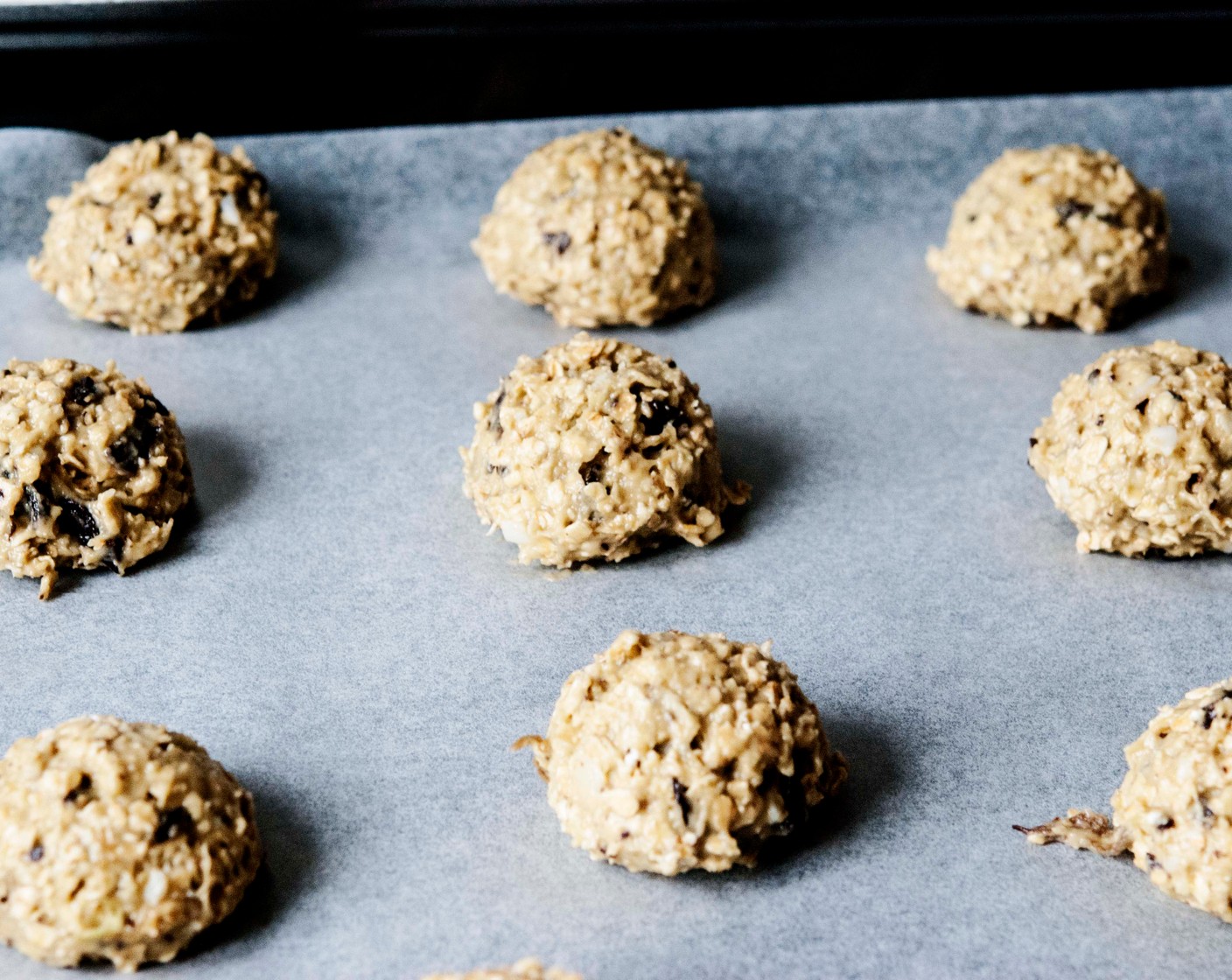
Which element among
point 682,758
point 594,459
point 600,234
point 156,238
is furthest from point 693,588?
point 156,238

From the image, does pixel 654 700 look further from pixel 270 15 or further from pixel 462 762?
pixel 270 15

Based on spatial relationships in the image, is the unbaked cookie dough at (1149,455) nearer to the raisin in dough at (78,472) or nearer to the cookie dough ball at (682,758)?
the cookie dough ball at (682,758)

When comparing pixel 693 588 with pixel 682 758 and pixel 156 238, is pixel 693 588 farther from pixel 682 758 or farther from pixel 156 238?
pixel 156 238

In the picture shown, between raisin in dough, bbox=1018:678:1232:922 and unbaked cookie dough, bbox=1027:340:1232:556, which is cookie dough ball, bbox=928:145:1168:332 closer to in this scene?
unbaked cookie dough, bbox=1027:340:1232:556

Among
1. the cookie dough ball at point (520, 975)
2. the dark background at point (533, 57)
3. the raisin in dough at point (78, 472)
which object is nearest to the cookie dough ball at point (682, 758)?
the cookie dough ball at point (520, 975)

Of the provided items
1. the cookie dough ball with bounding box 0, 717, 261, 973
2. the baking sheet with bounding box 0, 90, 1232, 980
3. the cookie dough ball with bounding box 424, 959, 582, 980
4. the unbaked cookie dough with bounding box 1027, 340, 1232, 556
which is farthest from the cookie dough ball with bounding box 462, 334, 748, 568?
the cookie dough ball with bounding box 424, 959, 582, 980
